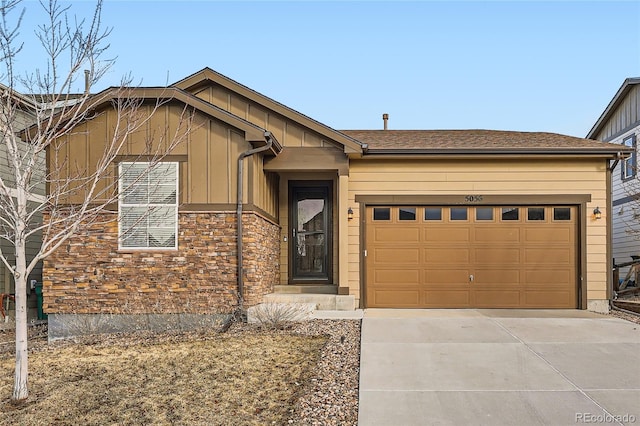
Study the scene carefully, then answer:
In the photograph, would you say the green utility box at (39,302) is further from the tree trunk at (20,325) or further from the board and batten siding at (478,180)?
the tree trunk at (20,325)

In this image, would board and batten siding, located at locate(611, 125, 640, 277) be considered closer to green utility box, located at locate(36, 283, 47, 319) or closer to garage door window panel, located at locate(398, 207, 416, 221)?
garage door window panel, located at locate(398, 207, 416, 221)

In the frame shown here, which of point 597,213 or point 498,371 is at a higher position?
point 597,213

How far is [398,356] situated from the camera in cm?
728

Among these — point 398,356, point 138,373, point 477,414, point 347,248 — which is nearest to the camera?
point 477,414

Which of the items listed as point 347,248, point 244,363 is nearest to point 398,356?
point 244,363

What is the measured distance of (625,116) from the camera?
1838 centimetres

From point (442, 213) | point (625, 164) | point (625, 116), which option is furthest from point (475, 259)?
point (625, 116)

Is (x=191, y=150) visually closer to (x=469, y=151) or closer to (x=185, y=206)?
(x=185, y=206)

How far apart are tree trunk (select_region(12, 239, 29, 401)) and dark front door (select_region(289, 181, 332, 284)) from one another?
23.1 feet

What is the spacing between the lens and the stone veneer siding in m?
9.70

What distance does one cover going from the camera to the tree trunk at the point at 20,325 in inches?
232

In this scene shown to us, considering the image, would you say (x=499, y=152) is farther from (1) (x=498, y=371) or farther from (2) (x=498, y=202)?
(1) (x=498, y=371)

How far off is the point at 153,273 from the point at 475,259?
21.3ft

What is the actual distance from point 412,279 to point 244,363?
5565 millimetres
